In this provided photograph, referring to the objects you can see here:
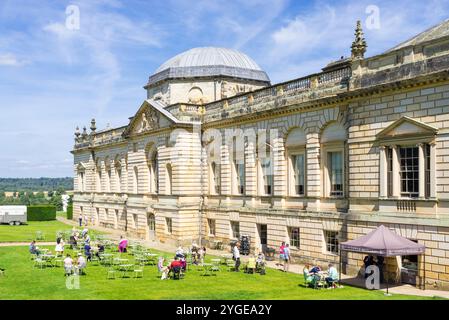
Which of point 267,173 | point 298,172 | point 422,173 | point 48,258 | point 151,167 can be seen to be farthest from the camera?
point 151,167

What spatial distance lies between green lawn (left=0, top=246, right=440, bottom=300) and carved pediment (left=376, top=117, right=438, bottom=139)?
6786mm

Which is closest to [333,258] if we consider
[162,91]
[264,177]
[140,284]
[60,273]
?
[264,177]

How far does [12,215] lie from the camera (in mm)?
63688

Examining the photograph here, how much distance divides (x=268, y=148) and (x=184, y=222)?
31.5 feet

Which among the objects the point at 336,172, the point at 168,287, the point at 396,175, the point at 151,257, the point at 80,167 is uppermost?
the point at 80,167

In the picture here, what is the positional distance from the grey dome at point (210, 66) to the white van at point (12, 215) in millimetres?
25869

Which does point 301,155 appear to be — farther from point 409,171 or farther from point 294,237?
Result: point 409,171

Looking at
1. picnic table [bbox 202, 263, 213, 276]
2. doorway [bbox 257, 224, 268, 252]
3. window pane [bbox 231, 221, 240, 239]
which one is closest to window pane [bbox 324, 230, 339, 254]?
doorway [bbox 257, 224, 268, 252]

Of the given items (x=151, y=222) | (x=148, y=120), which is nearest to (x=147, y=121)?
(x=148, y=120)

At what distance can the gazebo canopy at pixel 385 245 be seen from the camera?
71.8 feet

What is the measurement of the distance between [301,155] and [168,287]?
11400 mm

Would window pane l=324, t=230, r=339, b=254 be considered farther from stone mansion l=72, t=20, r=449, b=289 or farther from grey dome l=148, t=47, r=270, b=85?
grey dome l=148, t=47, r=270, b=85

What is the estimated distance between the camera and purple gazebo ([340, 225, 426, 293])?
71.8 feet

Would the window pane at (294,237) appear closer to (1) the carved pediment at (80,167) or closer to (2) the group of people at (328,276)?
(2) the group of people at (328,276)
